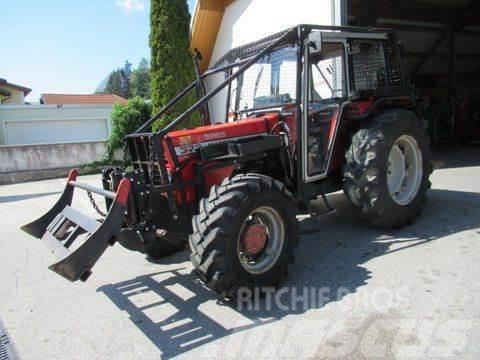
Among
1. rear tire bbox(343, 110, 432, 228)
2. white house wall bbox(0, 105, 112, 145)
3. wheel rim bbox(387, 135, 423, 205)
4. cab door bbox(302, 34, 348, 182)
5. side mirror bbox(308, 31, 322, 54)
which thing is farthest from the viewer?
white house wall bbox(0, 105, 112, 145)

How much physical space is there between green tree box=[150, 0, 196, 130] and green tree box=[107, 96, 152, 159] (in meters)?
2.18

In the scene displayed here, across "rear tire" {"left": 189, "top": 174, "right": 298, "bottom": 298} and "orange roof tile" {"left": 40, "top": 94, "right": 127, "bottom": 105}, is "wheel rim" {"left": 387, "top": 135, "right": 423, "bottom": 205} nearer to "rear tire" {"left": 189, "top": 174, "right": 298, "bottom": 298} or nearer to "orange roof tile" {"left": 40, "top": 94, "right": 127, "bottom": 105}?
"rear tire" {"left": 189, "top": 174, "right": 298, "bottom": 298}

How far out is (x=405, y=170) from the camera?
530cm

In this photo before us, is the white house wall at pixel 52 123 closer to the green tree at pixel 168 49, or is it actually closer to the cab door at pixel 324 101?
the green tree at pixel 168 49

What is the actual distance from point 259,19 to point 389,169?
7173 mm

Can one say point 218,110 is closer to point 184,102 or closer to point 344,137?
point 344,137

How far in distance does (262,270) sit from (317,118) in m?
2.03

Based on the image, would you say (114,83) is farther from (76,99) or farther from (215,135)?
(215,135)

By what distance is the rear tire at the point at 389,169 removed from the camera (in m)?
4.61

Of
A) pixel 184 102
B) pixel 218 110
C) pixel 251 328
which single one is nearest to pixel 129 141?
pixel 251 328

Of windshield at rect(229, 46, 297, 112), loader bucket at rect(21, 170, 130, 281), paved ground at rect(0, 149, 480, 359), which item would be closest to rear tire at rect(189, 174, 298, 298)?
paved ground at rect(0, 149, 480, 359)

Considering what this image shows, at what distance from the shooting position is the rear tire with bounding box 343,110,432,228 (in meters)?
4.61

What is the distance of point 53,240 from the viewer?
388 cm

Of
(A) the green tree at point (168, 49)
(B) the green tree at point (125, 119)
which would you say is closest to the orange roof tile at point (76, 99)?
(B) the green tree at point (125, 119)
